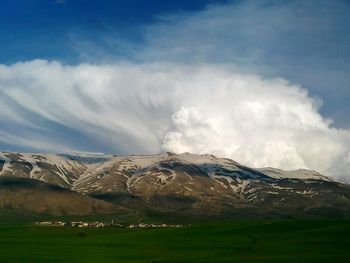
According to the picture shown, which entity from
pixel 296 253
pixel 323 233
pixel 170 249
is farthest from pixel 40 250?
pixel 323 233

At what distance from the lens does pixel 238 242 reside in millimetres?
134500

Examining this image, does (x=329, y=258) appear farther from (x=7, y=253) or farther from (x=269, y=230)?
(x=269, y=230)

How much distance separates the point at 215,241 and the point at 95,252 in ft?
124

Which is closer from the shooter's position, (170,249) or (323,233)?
(170,249)

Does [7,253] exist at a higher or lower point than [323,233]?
lower

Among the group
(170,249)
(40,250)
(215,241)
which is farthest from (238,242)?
(40,250)

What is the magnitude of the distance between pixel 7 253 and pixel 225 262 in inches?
A: 1861

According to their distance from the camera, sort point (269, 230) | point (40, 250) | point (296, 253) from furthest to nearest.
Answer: point (269, 230), point (40, 250), point (296, 253)

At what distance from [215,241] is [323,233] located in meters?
29.5

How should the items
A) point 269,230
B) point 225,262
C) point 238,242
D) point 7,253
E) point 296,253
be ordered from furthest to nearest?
1. point 269,230
2. point 238,242
3. point 7,253
4. point 296,253
5. point 225,262

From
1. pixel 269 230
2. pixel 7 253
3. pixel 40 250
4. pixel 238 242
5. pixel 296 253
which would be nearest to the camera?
pixel 296 253

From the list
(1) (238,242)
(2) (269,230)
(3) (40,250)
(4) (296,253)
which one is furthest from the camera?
(2) (269,230)

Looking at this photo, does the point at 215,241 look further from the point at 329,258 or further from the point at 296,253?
the point at 329,258

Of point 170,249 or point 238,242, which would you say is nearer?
point 170,249
